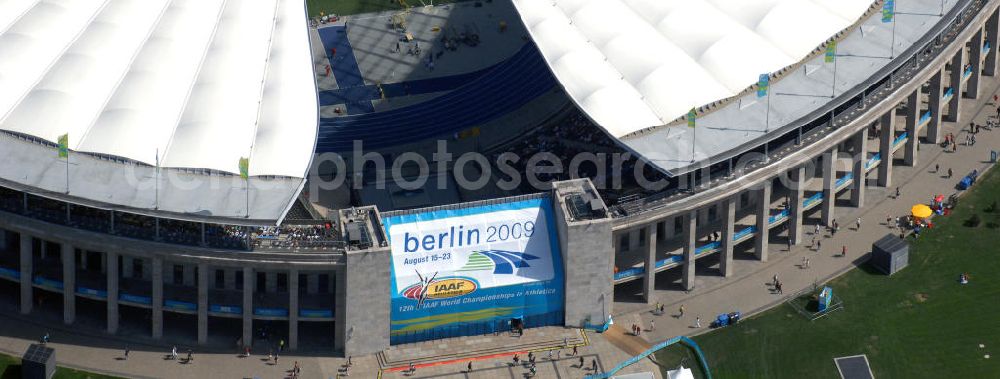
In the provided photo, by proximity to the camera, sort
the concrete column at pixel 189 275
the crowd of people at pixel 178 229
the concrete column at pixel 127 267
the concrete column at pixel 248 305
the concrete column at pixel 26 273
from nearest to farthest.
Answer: the crowd of people at pixel 178 229
the concrete column at pixel 248 305
the concrete column at pixel 189 275
the concrete column at pixel 26 273
the concrete column at pixel 127 267

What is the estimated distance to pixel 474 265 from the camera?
192 metres

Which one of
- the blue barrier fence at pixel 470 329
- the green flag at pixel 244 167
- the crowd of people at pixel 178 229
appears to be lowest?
the blue barrier fence at pixel 470 329

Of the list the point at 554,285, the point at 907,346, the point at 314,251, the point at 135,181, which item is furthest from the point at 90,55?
the point at 907,346

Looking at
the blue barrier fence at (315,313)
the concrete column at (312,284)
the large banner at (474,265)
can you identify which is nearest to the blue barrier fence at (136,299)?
the blue barrier fence at (315,313)

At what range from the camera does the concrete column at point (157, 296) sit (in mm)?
188250

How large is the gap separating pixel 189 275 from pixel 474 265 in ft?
90.7

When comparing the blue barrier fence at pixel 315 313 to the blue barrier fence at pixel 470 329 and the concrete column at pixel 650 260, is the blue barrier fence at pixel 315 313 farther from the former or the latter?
the concrete column at pixel 650 260

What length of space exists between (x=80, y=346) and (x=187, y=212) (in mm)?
19315

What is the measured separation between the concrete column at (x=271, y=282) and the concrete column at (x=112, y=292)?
47.1 ft

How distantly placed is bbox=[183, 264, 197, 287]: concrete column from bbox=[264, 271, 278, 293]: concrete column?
23.4 ft

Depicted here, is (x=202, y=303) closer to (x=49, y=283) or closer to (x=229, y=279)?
(x=229, y=279)

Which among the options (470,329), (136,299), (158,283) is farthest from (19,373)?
(470,329)

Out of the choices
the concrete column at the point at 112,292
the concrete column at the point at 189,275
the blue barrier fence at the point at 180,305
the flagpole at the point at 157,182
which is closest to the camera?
the flagpole at the point at 157,182

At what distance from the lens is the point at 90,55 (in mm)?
199250
